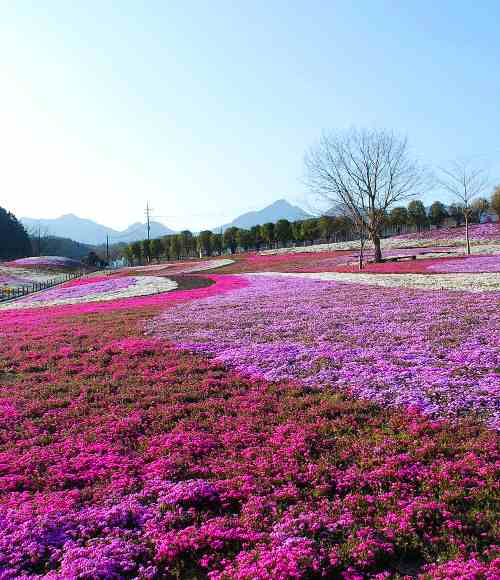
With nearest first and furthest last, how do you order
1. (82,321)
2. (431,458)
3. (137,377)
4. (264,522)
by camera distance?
(264,522)
(431,458)
(137,377)
(82,321)

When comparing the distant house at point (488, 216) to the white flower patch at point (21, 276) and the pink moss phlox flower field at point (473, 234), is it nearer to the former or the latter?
the pink moss phlox flower field at point (473, 234)

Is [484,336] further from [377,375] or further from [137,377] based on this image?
[137,377]

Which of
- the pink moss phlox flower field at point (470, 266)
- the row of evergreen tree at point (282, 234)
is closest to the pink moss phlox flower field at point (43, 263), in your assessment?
the row of evergreen tree at point (282, 234)

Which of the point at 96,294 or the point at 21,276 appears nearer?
the point at 96,294

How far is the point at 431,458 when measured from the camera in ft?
28.0

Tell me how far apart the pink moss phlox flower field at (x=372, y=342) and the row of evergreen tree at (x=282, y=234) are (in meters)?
85.4

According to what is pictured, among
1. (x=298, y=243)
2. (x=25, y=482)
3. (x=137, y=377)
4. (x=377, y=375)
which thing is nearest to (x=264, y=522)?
(x=25, y=482)

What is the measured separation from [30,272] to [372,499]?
9857cm

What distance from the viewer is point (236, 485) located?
811 centimetres

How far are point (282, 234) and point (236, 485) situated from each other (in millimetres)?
122971

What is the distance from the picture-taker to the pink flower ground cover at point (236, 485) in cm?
621

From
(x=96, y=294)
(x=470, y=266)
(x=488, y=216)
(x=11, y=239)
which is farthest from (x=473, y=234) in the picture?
(x=11, y=239)

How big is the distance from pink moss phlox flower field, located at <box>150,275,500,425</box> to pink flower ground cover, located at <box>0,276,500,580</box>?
0.99 metres

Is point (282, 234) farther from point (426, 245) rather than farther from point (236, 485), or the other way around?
point (236, 485)
